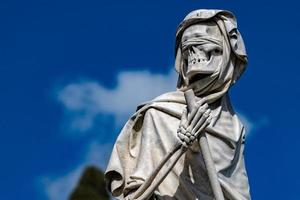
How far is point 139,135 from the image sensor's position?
18719 mm

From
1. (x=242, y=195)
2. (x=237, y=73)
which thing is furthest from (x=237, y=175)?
(x=237, y=73)

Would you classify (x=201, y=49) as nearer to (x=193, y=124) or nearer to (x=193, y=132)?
(x=193, y=124)

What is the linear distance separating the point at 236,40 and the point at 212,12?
0.52 meters

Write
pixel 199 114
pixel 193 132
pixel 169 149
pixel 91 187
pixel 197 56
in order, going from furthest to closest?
pixel 91 187
pixel 197 56
pixel 169 149
pixel 199 114
pixel 193 132

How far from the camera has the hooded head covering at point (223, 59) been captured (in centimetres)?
1841

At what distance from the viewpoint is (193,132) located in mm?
17375

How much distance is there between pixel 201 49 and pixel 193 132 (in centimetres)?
154

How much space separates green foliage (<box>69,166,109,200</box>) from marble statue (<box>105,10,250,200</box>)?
123 feet

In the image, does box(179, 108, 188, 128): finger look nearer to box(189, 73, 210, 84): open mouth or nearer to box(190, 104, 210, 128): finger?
box(190, 104, 210, 128): finger

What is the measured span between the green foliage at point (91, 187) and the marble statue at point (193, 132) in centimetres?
3755

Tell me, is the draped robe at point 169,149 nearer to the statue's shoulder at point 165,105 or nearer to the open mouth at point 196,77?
the statue's shoulder at point 165,105

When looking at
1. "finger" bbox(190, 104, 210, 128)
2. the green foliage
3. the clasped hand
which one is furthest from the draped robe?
the green foliage

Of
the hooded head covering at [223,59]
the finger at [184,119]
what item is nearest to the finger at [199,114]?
the finger at [184,119]

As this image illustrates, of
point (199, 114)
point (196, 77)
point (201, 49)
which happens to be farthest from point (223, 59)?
point (199, 114)
